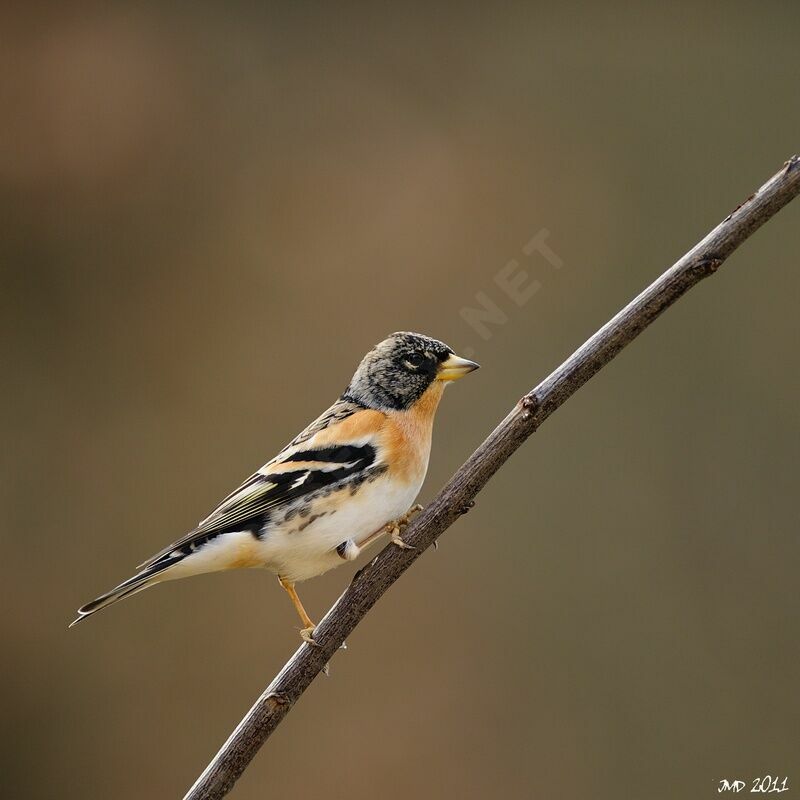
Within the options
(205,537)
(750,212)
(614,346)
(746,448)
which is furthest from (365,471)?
(746,448)

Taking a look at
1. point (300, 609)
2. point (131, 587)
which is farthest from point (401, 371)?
point (131, 587)

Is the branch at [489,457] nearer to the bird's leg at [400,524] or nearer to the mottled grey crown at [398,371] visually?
the bird's leg at [400,524]

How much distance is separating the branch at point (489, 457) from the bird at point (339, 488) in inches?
11.6

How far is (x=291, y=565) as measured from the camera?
1.99 m

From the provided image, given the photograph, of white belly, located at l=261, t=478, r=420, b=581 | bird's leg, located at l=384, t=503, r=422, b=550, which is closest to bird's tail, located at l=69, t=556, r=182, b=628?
white belly, located at l=261, t=478, r=420, b=581

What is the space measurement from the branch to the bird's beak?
16.1 inches

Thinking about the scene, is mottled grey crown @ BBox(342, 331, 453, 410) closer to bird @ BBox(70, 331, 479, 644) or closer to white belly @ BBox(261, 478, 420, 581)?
bird @ BBox(70, 331, 479, 644)

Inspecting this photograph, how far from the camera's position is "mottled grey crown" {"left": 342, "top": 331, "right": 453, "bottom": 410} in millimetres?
2053

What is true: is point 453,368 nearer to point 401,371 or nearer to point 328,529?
point 401,371

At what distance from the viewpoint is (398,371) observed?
Result: 84.2 inches

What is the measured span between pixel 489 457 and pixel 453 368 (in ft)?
1.68

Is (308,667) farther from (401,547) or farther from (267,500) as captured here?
(267,500)

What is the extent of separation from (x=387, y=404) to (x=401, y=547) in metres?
0.61

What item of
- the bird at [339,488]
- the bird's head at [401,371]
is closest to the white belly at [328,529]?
the bird at [339,488]
